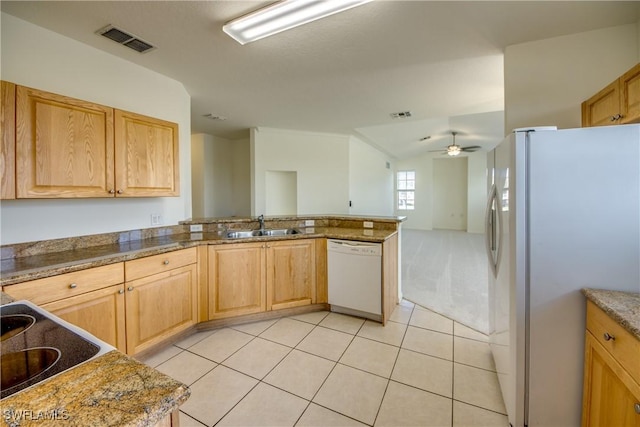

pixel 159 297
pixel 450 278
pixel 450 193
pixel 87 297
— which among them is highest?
pixel 450 193

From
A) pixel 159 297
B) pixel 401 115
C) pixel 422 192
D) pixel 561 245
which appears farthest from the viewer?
pixel 422 192

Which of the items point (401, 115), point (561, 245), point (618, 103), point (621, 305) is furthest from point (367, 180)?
point (621, 305)

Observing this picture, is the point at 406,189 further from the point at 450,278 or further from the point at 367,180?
the point at 450,278

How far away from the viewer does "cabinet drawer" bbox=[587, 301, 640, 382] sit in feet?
3.27

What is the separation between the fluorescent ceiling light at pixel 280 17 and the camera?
1.65 m

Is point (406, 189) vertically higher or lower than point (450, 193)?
higher

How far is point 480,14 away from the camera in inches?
72.6

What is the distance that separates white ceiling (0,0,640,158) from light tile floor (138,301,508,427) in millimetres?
2527

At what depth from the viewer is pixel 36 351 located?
0.79 metres

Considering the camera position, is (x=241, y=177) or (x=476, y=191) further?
(x=476, y=191)

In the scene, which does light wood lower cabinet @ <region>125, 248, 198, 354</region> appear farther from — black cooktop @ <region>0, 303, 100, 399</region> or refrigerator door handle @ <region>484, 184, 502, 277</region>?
refrigerator door handle @ <region>484, 184, 502, 277</region>

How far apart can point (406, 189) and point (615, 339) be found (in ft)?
30.0

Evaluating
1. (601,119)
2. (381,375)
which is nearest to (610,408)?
(381,375)

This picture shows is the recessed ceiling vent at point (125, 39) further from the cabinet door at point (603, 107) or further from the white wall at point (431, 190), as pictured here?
the white wall at point (431, 190)
